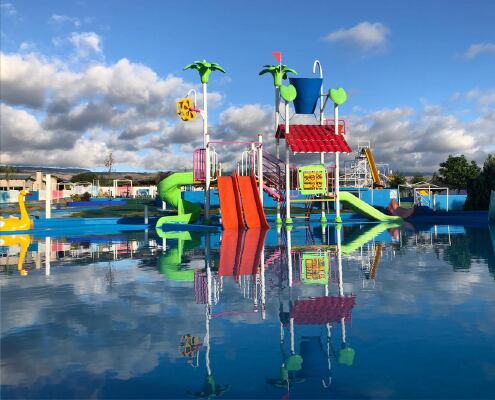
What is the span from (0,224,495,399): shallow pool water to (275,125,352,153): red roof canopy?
11.2 m

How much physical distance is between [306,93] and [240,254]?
42.1 ft

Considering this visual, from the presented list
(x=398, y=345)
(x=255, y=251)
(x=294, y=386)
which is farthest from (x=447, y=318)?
(x=255, y=251)

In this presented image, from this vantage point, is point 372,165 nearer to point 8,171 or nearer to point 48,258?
point 48,258

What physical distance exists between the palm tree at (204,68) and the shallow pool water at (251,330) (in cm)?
1414

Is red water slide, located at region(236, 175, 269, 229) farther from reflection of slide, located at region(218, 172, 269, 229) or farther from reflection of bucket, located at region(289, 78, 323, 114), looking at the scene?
reflection of bucket, located at region(289, 78, 323, 114)

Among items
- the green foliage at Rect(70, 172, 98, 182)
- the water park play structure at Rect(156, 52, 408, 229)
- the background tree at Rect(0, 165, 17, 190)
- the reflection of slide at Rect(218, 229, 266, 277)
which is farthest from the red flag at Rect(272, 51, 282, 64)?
the green foliage at Rect(70, 172, 98, 182)

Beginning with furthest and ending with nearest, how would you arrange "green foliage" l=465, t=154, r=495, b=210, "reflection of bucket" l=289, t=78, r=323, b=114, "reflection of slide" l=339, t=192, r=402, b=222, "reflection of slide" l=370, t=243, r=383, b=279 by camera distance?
"green foliage" l=465, t=154, r=495, b=210 < "reflection of slide" l=339, t=192, r=402, b=222 < "reflection of bucket" l=289, t=78, r=323, b=114 < "reflection of slide" l=370, t=243, r=383, b=279

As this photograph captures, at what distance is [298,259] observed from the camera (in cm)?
977

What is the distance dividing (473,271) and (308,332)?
16.3ft

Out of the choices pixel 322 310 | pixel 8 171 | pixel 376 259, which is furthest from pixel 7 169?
pixel 322 310

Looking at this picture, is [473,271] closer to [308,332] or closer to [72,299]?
[308,332]

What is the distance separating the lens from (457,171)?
218 ft

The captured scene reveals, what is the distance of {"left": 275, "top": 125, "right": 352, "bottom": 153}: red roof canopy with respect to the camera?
Result: 19781mm

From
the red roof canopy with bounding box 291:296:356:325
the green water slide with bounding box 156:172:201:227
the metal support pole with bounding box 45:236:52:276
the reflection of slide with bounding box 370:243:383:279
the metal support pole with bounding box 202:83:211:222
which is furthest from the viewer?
the green water slide with bounding box 156:172:201:227
